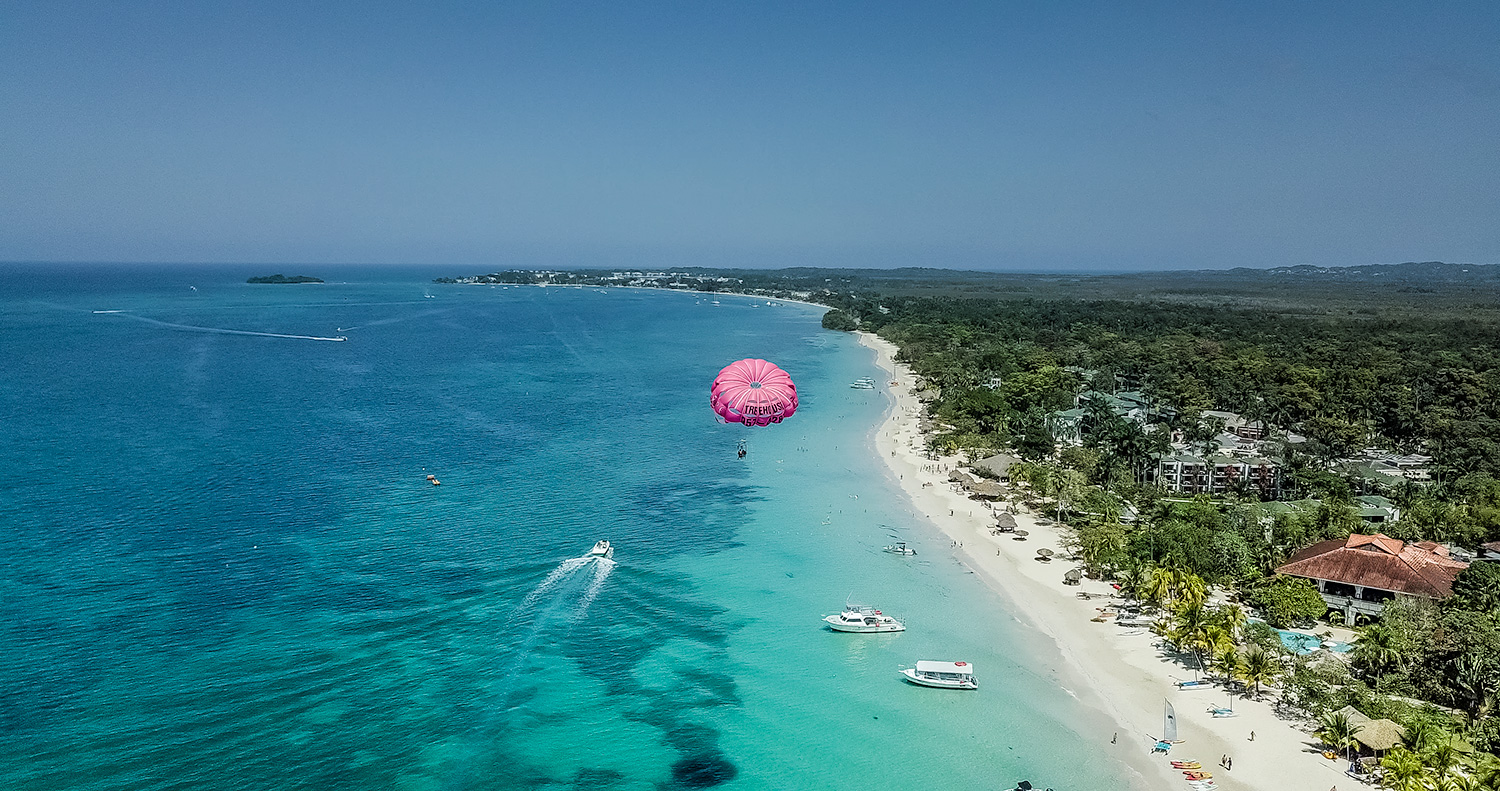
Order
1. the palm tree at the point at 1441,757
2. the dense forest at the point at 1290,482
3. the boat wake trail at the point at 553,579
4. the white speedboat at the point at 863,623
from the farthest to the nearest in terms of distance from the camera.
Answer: the boat wake trail at the point at 553,579 < the white speedboat at the point at 863,623 < the dense forest at the point at 1290,482 < the palm tree at the point at 1441,757

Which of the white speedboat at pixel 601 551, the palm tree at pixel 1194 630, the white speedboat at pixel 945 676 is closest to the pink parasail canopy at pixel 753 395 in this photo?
the white speedboat at pixel 601 551

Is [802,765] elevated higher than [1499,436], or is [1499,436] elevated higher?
[1499,436]

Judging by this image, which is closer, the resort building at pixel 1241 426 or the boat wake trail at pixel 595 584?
the boat wake trail at pixel 595 584

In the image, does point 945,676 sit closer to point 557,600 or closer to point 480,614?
point 557,600

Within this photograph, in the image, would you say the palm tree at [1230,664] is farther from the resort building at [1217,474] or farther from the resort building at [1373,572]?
the resort building at [1217,474]

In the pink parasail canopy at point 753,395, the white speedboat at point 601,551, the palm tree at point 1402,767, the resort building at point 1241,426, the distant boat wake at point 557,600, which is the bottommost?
the distant boat wake at point 557,600

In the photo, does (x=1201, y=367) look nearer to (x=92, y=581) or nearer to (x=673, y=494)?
(x=673, y=494)

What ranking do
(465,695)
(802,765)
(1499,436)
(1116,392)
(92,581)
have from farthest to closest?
(1116,392) → (1499,436) → (92,581) → (465,695) → (802,765)

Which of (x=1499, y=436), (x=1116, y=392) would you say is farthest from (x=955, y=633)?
(x=1116, y=392)
